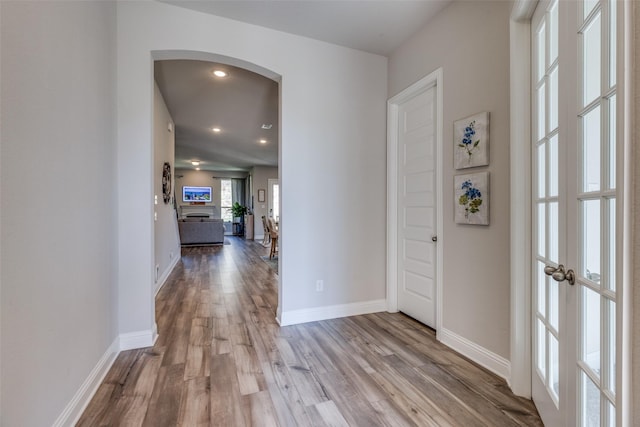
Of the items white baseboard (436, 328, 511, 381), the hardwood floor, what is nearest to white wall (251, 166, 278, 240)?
the hardwood floor

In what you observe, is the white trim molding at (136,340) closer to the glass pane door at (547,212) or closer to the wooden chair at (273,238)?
the glass pane door at (547,212)

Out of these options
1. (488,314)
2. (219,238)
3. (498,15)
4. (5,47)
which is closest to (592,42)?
(498,15)

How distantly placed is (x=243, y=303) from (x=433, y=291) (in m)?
2.17

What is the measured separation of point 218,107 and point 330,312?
3.77 meters

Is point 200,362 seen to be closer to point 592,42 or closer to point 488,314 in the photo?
point 488,314

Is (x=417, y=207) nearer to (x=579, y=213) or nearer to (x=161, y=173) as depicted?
(x=579, y=213)

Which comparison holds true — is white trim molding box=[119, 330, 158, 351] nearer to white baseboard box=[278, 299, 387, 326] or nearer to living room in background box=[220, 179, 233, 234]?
white baseboard box=[278, 299, 387, 326]

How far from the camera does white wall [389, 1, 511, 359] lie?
190 cm

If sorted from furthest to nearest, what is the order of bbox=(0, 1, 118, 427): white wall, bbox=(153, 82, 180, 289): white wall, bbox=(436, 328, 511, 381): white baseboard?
1. bbox=(153, 82, 180, 289): white wall
2. bbox=(436, 328, 511, 381): white baseboard
3. bbox=(0, 1, 118, 427): white wall

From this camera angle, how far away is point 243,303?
11.3 ft

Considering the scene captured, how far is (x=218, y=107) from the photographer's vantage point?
187 inches

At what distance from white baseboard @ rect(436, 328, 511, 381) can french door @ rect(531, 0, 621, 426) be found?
357 mm

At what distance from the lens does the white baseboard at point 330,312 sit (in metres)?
2.81

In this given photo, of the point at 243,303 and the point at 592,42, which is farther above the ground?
the point at 592,42
